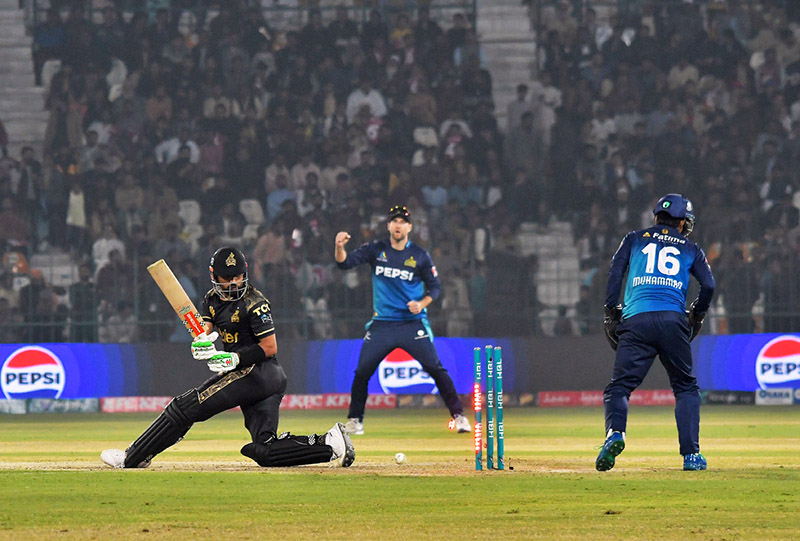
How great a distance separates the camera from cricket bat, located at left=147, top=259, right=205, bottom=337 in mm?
9414

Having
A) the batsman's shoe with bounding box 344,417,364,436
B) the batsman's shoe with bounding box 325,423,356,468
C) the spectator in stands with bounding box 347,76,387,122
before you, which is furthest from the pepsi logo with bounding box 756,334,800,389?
the batsman's shoe with bounding box 325,423,356,468

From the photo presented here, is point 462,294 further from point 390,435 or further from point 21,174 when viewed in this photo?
point 21,174

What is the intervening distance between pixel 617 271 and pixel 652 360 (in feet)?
2.23

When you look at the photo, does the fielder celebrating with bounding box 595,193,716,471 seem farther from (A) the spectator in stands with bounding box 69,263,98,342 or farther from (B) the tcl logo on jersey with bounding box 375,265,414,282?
(A) the spectator in stands with bounding box 69,263,98,342

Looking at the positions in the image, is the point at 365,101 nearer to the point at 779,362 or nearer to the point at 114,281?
the point at 114,281

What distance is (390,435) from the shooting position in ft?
47.1

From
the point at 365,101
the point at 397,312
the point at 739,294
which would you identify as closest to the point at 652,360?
the point at 397,312

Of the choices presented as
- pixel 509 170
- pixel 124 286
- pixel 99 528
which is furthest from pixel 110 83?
pixel 99 528

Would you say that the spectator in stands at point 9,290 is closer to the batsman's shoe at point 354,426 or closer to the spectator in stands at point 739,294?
the batsman's shoe at point 354,426

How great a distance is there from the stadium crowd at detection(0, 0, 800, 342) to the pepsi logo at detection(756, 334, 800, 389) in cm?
209

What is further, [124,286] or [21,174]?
[21,174]

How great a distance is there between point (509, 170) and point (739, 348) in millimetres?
6540

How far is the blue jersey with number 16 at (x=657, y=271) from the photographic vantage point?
9547 mm

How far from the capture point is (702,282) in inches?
380
